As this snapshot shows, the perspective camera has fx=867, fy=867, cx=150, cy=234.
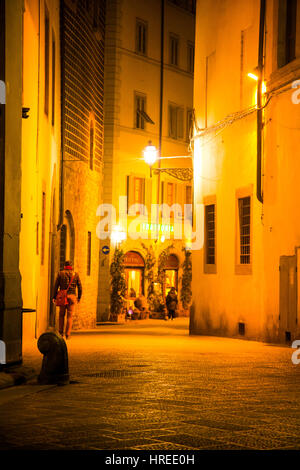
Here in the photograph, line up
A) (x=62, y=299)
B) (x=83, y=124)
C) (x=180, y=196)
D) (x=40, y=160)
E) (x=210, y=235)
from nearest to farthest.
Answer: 1. (x=62, y=299)
2. (x=40, y=160)
3. (x=210, y=235)
4. (x=83, y=124)
5. (x=180, y=196)

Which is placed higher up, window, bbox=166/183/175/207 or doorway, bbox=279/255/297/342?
window, bbox=166/183/175/207

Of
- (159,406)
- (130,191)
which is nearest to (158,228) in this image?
(130,191)

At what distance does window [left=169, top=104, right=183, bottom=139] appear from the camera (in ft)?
141

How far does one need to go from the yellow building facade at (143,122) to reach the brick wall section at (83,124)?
5264mm

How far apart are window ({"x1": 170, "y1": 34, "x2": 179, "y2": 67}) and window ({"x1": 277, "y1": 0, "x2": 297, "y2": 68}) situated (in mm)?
24613

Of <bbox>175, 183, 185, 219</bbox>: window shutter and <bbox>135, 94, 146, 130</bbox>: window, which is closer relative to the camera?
<bbox>135, 94, 146, 130</bbox>: window

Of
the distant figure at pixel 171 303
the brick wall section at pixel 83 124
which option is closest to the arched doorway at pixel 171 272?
the distant figure at pixel 171 303

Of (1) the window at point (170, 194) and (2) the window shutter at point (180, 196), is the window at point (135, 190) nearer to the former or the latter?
(1) the window at point (170, 194)

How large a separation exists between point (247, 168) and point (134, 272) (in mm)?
21299

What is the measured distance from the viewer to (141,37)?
40.8 m

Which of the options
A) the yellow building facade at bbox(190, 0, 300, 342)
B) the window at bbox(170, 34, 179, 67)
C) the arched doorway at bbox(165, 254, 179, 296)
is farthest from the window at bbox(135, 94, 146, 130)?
the yellow building facade at bbox(190, 0, 300, 342)

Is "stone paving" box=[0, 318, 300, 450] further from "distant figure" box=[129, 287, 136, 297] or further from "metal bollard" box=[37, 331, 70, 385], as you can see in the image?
"distant figure" box=[129, 287, 136, 297]

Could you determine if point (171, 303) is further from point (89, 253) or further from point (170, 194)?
point (89, 253)

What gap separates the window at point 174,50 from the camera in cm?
4338
